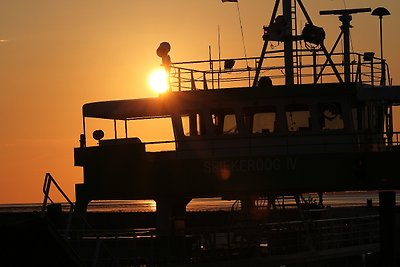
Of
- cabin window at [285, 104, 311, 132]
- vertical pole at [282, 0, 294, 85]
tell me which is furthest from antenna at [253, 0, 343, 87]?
cabin window at [285, 104, 311, 132]

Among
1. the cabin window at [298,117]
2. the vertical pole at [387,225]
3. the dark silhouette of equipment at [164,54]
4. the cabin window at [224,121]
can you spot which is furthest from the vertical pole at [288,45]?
the vertical pole at [387,225]

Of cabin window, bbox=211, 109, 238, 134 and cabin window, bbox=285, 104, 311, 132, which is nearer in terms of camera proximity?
cabin window, bbox=285, 104, 311, 132

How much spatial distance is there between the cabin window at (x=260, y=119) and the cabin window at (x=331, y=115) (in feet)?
5.20

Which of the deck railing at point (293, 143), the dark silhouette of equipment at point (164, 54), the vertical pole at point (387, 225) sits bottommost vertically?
the vertical pole at point (387, 225)

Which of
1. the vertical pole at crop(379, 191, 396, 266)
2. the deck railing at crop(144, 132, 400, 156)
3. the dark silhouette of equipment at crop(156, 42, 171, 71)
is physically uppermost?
the dark silhouette of equipment at crop(156, 42, 171, 71)

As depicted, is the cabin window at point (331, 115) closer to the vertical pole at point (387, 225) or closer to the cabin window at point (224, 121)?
the cabin window at point (224, 121)

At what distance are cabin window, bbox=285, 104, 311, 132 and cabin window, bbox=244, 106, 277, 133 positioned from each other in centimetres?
50

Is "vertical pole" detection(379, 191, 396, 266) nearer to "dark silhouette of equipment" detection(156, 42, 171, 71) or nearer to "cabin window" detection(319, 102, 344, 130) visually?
"cabin window" detection(319, 102, 344, 130)

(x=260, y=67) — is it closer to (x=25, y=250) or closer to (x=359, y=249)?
(x=359, y=249)

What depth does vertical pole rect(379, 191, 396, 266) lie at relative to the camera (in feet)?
124

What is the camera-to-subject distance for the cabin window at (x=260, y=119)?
3597 centimetres

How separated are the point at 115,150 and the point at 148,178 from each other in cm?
143

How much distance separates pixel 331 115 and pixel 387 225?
16.1ft

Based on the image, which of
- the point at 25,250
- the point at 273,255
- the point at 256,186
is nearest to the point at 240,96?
the point at 256,186
